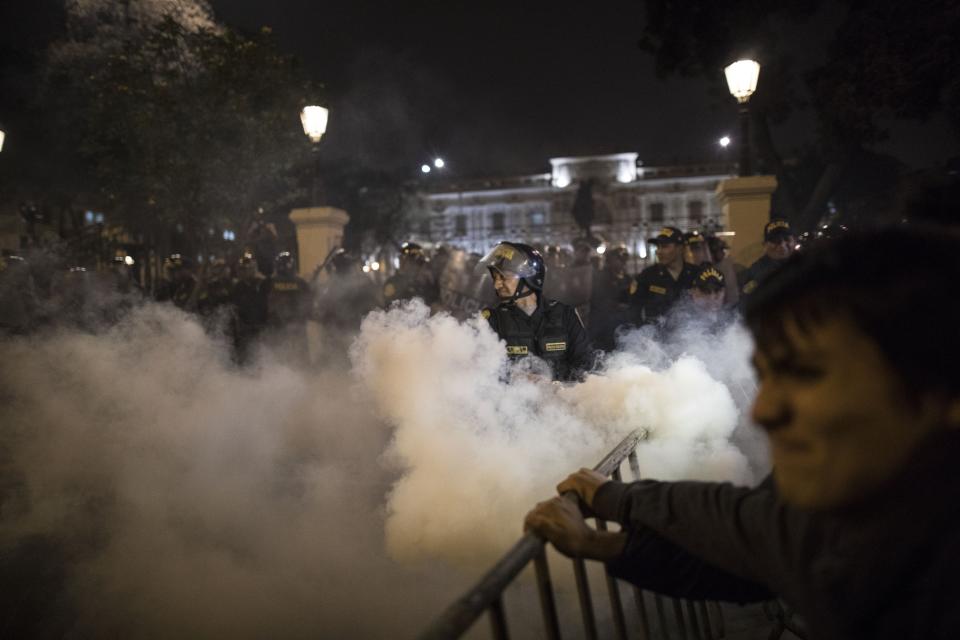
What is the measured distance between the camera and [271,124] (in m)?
18.2

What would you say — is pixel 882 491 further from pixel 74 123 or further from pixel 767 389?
pixel 74 123

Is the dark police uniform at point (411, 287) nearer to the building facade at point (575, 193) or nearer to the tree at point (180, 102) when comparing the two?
the tree at point (180, 102)

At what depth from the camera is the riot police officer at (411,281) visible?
861 centimetres

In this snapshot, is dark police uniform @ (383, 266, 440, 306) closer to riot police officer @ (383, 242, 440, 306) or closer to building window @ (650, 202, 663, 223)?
riot police officer @ (383, 242, 440, 306)

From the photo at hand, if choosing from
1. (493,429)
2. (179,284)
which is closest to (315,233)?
(179,284)

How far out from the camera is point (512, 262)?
16.8 feet

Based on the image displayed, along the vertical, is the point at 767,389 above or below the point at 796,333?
below

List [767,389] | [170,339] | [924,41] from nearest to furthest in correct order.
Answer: [767,389] → [170,339] → [924,41]

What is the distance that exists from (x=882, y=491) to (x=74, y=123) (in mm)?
24598

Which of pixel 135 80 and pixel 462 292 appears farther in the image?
pixel 135 80

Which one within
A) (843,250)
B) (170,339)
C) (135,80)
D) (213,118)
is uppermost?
(135,80)

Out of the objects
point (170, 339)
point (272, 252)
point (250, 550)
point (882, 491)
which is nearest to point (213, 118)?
point (272, 252)

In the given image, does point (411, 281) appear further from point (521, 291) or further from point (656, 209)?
point (656, 209)

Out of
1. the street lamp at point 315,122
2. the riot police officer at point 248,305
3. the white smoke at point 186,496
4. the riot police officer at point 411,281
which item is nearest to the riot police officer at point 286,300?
the riot police officer at point 248,305
